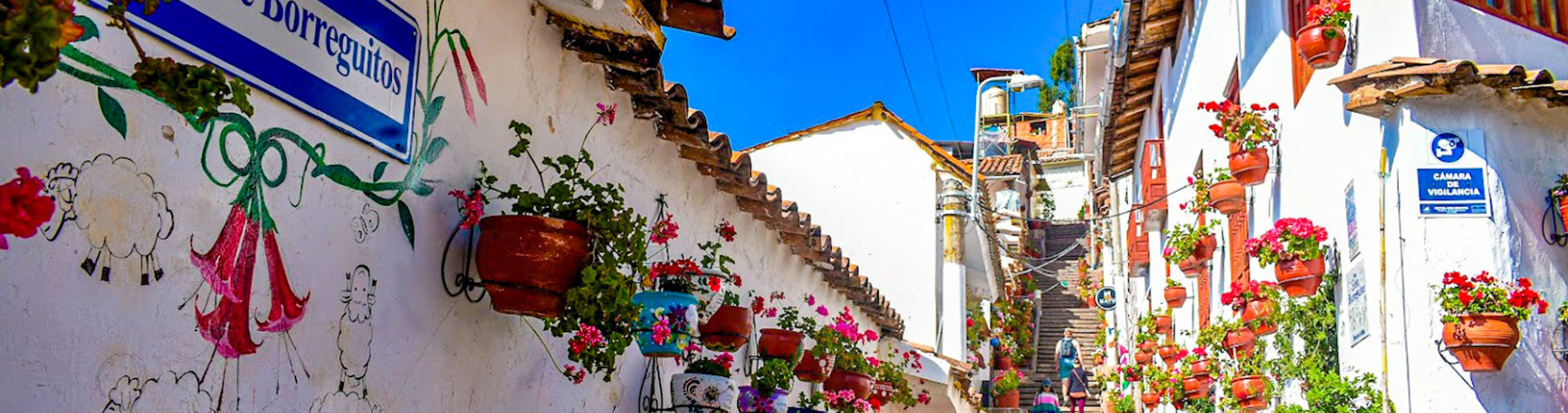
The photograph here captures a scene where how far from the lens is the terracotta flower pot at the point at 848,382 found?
11.4 meters

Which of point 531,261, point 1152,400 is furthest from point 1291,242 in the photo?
point 1152,400

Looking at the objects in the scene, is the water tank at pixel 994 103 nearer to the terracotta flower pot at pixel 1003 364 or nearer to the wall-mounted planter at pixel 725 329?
the terracotta flower pot at pixel 1003 364

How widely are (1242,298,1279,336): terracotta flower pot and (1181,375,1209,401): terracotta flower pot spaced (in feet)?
8.22

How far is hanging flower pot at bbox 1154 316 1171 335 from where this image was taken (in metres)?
16.8

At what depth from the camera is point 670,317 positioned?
6617 millimetres

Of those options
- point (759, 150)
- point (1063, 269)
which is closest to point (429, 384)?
point (759, 150)

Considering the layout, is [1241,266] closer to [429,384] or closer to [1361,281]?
[1361,281]

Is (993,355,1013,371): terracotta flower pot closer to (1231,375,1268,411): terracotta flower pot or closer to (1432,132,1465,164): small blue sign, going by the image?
(1231,375,1268,411): terracotta flower pot

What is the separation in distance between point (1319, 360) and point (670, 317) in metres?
4.71

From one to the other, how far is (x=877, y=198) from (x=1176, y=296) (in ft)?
17.2

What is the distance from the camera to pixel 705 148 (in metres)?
8.20

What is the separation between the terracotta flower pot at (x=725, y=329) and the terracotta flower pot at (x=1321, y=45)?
11.9 feet

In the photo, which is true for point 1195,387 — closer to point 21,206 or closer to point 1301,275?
point 1301,275

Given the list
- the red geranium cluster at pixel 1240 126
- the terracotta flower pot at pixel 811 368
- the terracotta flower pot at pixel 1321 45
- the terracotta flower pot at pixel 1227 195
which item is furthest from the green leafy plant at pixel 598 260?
the terracotta flower pot at pixel 1227 195
